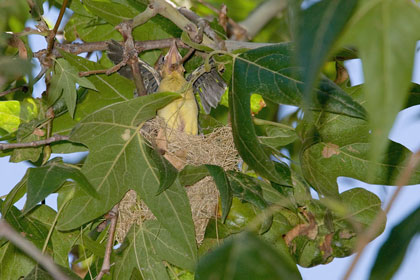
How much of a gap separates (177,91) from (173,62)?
116mm

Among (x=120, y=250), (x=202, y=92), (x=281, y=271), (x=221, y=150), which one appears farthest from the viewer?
(x=202, y=92)

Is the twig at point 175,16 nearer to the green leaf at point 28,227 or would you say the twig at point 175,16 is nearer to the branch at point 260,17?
the green leaf at point 28,227

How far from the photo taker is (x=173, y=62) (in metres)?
2.10

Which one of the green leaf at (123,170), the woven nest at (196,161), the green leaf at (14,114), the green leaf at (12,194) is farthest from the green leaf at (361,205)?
the green leaf at (14,114)

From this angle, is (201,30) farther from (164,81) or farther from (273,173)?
(273,173)

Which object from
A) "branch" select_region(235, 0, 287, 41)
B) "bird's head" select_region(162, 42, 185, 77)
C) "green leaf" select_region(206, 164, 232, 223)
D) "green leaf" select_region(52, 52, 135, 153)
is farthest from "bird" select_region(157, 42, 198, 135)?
"branch" select_region(235, 0, 287, 41)

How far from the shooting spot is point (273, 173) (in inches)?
59.9

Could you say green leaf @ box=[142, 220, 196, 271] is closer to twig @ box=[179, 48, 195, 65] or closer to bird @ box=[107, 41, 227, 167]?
bird @ box=[107, 41, 227, 167]

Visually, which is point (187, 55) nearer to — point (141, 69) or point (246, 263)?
point (141, 69)

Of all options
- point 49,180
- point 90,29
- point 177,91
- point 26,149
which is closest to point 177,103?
point 177,91

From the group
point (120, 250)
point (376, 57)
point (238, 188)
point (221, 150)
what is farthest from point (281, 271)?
point (221, 150)

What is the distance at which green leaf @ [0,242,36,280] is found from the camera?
180 centimetres

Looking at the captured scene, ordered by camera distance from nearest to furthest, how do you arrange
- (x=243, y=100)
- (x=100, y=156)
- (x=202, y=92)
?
(x=243, y=100) < (x=100, y=156) < (x=202, y=92)

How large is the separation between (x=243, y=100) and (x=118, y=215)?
2.11 ft
